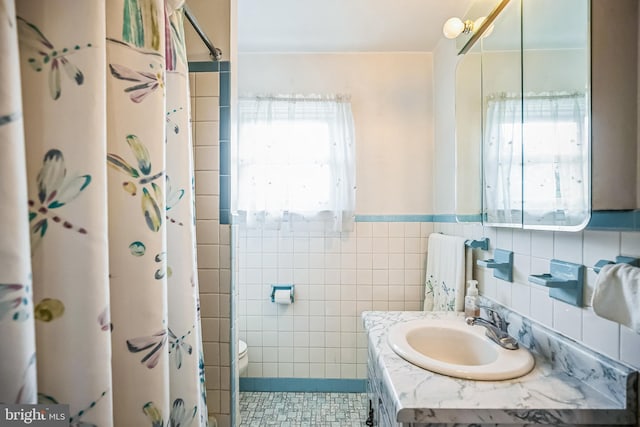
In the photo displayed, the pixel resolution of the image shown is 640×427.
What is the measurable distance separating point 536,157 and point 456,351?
2.57 ft

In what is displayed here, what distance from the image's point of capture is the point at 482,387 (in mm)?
827

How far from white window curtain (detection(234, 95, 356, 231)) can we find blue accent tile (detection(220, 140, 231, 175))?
0.79 meters

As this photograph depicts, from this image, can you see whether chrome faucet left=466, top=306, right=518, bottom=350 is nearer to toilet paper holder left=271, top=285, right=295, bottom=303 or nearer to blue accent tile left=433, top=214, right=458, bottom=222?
blue accent tile left=433, top=214, right=458, bottom=222

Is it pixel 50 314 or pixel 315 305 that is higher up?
pixel 50 314

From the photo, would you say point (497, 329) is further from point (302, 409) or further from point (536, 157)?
point (302, 409)

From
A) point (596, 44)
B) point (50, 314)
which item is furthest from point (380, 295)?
point (50, 314)

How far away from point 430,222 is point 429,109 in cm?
79

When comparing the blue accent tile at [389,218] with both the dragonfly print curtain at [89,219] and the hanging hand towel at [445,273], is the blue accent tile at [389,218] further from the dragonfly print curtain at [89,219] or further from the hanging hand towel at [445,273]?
the dragonfly print curtain at [89,219]

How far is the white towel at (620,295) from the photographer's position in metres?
0.64

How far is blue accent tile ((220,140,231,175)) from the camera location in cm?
133

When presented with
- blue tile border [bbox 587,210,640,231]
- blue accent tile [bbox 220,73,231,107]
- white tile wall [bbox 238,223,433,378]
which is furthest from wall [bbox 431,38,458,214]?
blue accent tile [bbox 220,73,231,107]

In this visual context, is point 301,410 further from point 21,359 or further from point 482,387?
point 21,359

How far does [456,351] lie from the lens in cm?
124

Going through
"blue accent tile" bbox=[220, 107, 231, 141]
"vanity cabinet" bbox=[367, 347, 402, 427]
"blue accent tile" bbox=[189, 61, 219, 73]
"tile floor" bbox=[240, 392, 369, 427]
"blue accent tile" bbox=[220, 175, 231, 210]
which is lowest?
"tile floor" bbox=[240, 392, 369, 427]
